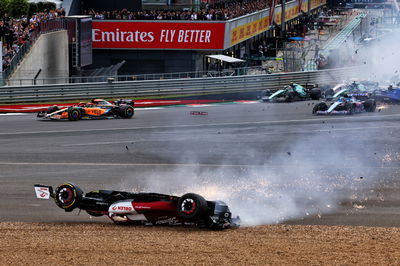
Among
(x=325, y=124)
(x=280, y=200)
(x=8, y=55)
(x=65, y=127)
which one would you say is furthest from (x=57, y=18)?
(x=280, y=200)

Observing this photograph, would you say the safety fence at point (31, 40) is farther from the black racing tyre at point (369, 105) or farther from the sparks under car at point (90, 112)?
the black racing tyre at point (369, 105)

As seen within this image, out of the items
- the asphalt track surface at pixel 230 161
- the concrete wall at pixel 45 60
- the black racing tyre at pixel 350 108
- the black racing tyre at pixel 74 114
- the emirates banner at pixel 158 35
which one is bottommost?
the asphalt track surface at pixel 230 161

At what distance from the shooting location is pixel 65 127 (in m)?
25.3

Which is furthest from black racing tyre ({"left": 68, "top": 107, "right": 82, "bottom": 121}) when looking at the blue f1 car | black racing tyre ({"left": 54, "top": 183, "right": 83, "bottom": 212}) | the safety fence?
black racing tyre ({"left": 54, "top": 183, "right": 83, "bottom": 212})

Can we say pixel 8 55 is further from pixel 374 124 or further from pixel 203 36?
pixel 374 124

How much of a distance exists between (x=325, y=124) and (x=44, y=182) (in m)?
12.0

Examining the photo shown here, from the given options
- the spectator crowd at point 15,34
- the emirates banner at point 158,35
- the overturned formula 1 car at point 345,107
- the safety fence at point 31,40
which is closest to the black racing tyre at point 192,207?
the overturned formula 1 car at point 345,107

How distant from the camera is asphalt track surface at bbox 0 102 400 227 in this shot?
14.0 metres

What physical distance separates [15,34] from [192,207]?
27092 mm

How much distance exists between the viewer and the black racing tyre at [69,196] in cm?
1250

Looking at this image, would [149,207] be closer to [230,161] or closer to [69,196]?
[69,196]

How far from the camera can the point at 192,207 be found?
1183 cm

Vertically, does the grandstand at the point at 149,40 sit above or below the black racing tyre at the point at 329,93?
above

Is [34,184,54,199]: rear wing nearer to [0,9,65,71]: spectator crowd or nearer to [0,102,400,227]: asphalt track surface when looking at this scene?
[0,102,400,227]: asphalt track surface
